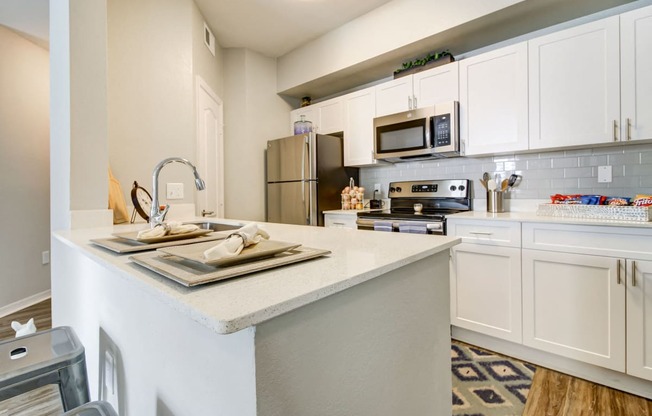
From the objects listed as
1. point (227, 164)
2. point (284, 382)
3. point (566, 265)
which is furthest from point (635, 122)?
point (227, 164)

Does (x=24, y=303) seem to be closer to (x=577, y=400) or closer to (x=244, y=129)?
(x=244, y=129)

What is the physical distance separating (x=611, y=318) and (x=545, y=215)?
2.25ft

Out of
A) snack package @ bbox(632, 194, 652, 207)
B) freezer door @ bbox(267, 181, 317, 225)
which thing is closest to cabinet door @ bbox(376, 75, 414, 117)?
freezer door @ bbox(267, 181, 317, 225)

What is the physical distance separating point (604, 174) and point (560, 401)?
4.85 ft

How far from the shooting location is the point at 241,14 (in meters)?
2.87

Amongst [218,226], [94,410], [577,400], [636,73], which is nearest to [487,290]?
[577,400]

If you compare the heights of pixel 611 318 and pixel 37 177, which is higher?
pixel 37 177

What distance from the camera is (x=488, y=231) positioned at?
209 cm

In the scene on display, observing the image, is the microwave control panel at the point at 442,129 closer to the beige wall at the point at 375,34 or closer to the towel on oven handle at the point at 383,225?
the beige wall at the point at 375,34

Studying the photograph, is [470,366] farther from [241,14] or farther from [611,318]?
[241,14]

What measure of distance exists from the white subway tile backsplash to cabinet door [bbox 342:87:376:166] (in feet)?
1.87

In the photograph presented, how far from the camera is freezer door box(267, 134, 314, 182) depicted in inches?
124

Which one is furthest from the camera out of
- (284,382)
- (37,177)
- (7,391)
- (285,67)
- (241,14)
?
(285,67)

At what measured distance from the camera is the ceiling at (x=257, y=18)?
108 inches
